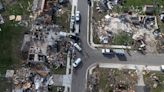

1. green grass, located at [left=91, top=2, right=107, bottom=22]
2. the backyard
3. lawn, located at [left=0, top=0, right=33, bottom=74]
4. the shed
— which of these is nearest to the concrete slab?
the backyard

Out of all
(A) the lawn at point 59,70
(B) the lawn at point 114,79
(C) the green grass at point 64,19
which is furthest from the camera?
(C) the green grass at point 64,19

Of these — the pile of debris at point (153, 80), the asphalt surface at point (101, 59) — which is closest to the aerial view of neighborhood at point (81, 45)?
the asphalt surface at point (101, 59)

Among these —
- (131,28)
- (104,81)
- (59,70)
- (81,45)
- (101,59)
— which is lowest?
(104,81)

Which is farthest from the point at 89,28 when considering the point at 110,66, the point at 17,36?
the point at 17,36

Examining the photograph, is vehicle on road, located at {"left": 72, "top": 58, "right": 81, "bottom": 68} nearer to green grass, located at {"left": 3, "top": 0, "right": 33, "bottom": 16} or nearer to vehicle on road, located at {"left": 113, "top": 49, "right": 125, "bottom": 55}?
vehicle on road, located at {"left": 113, "top": 49, "right": 125, "bottom": 55}

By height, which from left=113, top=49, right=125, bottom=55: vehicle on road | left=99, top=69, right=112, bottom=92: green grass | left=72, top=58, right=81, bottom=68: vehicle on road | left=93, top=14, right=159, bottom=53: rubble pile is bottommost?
left=99, top=69, right=112, bottom=92: green grass

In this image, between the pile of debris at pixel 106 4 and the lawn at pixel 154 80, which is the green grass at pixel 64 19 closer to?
the pile of debris at pixel 106 4

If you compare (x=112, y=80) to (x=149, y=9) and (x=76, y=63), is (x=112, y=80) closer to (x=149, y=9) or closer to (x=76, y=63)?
(x=76, y=63)

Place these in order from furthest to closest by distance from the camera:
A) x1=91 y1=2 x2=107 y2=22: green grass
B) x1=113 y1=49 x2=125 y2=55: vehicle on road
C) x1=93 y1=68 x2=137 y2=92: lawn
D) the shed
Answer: the shed
x1=91 y1=2 x2=107 y2=22: green grass
x1=113 y1=49 x2=125 y2=55: vehicle on road
x1=93 y1=68 x2=137 y2=92: lawn

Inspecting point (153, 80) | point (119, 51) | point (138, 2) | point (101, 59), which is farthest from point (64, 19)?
point (153, 80)
